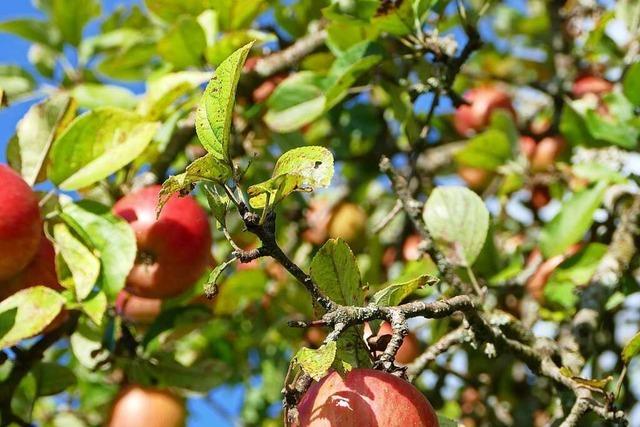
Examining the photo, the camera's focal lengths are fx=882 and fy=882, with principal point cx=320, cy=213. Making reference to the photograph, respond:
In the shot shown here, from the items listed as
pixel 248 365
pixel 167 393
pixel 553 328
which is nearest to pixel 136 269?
pixel 167 393

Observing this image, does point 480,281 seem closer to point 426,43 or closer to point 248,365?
point 426,43

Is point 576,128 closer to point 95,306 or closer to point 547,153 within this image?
point 547,153

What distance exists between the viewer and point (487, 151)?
1.90 metres

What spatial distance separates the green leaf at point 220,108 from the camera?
2.78 ft

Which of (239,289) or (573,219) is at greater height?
(573,219)

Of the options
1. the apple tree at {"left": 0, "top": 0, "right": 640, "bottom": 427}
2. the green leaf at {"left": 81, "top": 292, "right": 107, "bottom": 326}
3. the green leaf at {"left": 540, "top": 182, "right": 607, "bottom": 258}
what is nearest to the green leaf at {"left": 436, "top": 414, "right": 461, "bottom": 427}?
the apple tree at {"left": 0, "top": 0, "right": 640, "bottom": 427}

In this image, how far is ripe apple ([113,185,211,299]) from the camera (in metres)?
1.35

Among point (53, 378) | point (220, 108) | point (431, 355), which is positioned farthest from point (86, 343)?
point (220, 108)

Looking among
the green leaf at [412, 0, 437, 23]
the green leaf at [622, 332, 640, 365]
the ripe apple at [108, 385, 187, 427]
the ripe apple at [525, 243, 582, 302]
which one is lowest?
the ripe apple at [108, 385, 187, 427]

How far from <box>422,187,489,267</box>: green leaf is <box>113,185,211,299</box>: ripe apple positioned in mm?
366

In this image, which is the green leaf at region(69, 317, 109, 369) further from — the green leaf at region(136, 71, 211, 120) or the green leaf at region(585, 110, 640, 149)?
the green leaf at region(585, 110, 640, 149)

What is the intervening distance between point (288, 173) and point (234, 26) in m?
0.90

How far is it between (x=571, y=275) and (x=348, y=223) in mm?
717

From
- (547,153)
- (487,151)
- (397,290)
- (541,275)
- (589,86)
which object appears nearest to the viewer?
(397,290)
